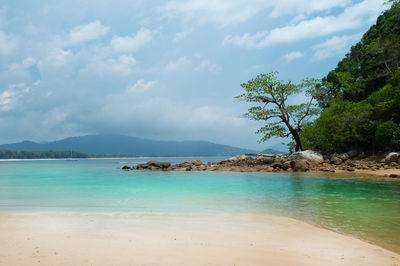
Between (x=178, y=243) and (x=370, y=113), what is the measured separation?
3150 cm

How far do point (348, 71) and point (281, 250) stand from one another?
188ft

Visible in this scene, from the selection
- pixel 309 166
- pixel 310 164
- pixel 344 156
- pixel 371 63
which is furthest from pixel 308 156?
pixel 371 63

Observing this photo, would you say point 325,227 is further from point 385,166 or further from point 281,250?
point 385,166

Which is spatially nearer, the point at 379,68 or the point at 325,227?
the point at 325,227

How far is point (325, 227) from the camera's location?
807 centimetres

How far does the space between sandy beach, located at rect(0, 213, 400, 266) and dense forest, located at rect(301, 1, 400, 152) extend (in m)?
24.5

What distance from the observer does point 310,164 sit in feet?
101

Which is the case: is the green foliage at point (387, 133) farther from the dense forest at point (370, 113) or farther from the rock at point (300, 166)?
the rock at point (300, 166)

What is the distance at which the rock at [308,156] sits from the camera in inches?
1259

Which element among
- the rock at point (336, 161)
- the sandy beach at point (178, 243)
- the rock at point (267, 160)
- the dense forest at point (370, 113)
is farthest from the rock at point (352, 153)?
the sandy beach at point (178, 243)

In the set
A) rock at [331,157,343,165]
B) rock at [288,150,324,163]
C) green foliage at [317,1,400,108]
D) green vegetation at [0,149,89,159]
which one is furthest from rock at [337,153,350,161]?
green vegetation at [0,149,89,159]

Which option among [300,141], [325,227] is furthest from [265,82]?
[325,227]

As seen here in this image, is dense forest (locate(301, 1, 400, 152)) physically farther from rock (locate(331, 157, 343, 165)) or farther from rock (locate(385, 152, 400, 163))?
rock (locate(331, 157, 343, 165))

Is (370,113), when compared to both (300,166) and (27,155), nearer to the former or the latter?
(300,166)
